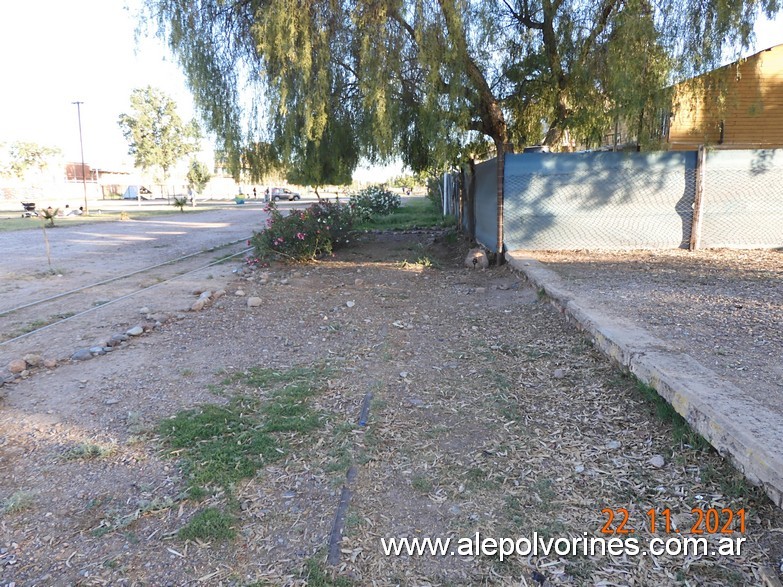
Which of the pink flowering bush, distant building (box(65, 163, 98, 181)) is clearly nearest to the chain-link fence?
the pink flowering bush

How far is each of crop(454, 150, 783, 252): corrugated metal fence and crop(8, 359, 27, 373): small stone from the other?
7.78 metres

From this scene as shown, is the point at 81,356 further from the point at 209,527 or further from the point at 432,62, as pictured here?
the point at 432,62

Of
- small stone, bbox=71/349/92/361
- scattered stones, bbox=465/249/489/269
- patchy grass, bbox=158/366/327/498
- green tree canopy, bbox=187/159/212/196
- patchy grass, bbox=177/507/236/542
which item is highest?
green tree canopy, bbox=187/159/212/196

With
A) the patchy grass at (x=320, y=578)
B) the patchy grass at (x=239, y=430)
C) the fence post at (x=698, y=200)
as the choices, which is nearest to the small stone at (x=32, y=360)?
the patchy grass at (x=239, y=430)

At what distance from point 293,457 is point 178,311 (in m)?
4.62

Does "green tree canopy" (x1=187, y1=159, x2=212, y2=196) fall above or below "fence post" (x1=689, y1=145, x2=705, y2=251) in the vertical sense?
above

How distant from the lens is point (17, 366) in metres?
4.91

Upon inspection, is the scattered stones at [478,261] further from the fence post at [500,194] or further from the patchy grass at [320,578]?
the patchy grass at [320,578]

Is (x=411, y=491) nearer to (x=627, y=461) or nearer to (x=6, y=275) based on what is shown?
(x=627, y=461)

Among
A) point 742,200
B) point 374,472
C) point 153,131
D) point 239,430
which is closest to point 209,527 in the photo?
point 374,472

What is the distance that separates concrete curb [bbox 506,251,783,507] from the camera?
8.49ft

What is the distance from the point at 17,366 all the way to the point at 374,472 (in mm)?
3742

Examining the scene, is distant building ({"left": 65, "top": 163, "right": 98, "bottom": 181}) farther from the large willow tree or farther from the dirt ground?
the dirt ground

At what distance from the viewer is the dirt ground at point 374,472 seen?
7.93ft
